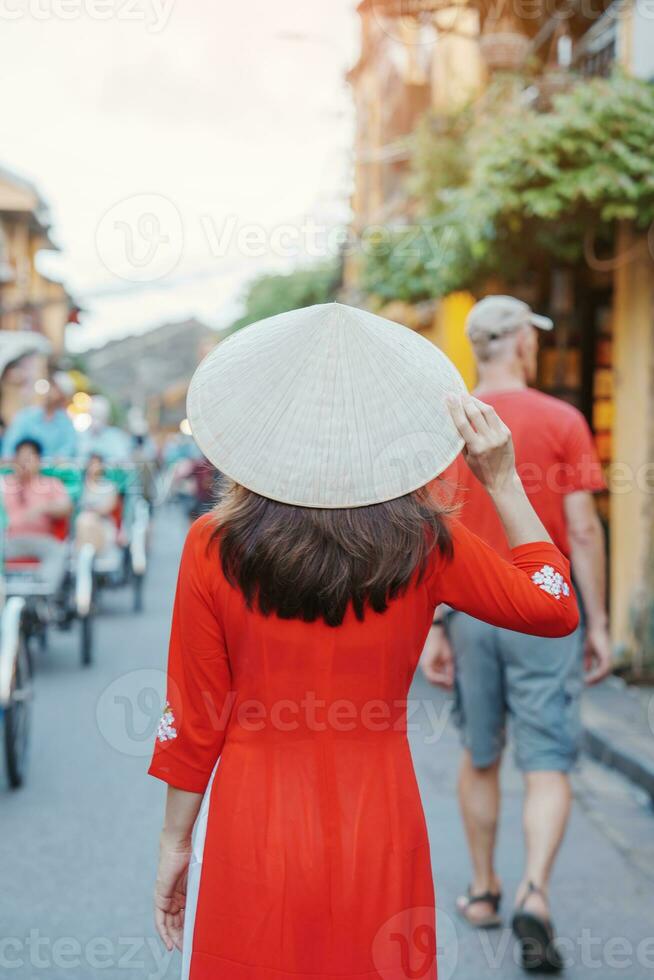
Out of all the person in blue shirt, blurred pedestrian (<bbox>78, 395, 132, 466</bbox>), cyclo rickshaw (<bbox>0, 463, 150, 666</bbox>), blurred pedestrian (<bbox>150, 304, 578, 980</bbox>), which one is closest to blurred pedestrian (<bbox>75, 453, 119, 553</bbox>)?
cyclo rickshaw (<bbox>0, 463, 150, 666</bbox>)

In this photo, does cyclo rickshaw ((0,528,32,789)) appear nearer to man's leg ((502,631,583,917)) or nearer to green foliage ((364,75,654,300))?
man's leg ((502,631,583,917))

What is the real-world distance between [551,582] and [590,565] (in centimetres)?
216

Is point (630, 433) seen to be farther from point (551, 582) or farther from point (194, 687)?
point (194, 687)

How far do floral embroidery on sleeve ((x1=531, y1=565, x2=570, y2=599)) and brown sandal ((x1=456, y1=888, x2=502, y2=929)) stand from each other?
2430 mm

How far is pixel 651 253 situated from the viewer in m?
8.77

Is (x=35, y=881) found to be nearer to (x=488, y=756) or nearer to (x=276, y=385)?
(x=488, y=756)

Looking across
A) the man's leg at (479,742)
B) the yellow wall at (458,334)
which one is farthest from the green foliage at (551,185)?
the man's leg at (479,742)

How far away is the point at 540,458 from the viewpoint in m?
4.02

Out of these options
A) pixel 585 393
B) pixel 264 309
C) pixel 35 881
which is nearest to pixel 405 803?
pixel 35 881

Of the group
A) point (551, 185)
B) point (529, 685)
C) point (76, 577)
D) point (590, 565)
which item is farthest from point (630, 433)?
point (529, 685)

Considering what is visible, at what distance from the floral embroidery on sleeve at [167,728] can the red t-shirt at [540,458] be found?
6.33 feet

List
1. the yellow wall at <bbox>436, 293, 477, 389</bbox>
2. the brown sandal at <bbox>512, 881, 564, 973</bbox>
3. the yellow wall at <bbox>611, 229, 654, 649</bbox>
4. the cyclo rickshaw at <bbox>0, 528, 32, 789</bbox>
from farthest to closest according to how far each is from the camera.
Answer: the yellow wall at <bbox>436, 293, 477, 389</bbox>
the yellow wall at <bbox>611, 229, 654, 649</bbox>
the cyclo rickshaw at <bbox>0, 528, 32, 789</bbox>
the brown sandal at <bbox>512, 881, 564, 973</bbox>

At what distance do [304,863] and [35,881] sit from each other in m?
2.92

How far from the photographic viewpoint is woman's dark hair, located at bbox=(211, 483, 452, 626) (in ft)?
6.55
